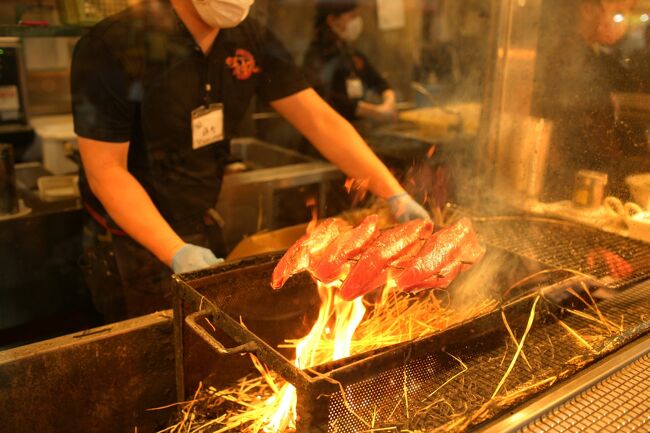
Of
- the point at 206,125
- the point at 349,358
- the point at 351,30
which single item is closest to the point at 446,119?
the point at 351,30

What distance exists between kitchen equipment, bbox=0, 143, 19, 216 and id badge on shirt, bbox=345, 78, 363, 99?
3.70 m

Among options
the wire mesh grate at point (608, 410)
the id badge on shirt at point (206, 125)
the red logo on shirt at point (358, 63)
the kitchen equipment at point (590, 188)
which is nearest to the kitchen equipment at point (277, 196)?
the id badge on shirt at point (206, 125)

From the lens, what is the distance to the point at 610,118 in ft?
9.85

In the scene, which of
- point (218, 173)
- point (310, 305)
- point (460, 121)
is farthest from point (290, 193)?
point (310, 305)

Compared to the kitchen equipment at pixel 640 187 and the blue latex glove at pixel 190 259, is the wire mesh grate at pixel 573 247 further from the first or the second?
the blue latex glove at pixel 190 259

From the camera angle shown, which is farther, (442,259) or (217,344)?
(442,259)

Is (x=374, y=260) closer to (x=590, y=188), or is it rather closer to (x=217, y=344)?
(x=217, y=344)

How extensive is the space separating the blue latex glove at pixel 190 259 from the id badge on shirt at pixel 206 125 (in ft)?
2.83

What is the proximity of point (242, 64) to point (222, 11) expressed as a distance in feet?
1.39

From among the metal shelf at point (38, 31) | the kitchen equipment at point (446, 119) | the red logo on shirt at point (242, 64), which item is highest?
the metal shelf at point (38, 31)

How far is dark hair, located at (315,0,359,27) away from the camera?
6270 mm

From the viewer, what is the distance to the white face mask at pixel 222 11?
264 centimetres

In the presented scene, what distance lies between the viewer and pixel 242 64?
3064 millimetres

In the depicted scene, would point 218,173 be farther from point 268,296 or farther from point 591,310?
point 591,310
